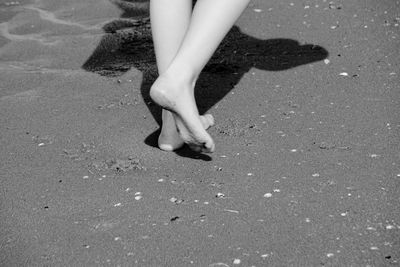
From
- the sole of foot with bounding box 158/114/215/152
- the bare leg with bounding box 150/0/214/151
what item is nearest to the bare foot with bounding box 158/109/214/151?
the sole of foot with bounding box 158/114/215/152

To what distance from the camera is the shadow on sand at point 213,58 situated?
332 cm

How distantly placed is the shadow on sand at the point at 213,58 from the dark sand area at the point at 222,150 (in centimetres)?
1

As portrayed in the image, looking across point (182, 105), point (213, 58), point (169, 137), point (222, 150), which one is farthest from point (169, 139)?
point (213, 58)

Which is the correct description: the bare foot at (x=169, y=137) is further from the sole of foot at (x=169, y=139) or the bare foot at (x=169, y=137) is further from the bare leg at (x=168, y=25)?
the bare leg at (x=168, y=25)

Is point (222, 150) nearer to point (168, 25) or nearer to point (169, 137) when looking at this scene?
point (169, 137)

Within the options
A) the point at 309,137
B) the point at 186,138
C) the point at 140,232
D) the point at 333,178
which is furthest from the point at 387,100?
the point at 140,232

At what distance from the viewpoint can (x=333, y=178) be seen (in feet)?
7.80

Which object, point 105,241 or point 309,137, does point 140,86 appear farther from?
point 105,241

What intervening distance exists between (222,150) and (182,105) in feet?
1.18

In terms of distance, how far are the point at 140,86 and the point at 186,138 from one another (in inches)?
38.8

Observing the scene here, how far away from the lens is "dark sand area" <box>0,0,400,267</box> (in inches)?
81.8

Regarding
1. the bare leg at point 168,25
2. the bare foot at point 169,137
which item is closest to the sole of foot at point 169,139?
the bare foot at point 169,137

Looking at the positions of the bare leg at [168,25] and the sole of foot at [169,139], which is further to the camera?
the sole of foot at [169,139]

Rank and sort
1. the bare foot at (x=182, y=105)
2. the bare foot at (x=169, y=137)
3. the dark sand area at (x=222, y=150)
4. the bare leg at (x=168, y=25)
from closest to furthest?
1. the dark sand area at (x=222, y=150)
2. the bare foot at (x=182, y=105)
3. the bare leg at (x=168, y=25)
4. the bare foot at (x=169, y=137)
